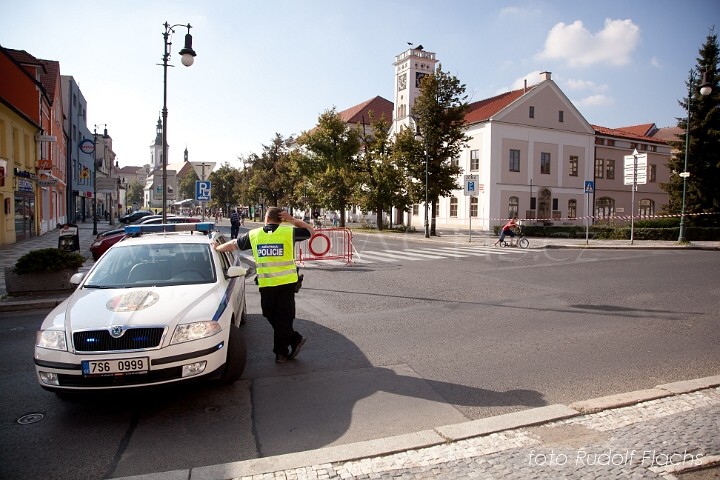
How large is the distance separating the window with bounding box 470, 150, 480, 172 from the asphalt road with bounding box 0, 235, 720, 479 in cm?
3213

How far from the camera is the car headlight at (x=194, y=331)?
4.22 meters

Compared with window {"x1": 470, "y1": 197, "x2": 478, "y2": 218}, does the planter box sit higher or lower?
lower

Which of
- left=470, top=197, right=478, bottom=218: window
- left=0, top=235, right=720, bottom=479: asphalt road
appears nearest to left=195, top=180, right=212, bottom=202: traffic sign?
left=0, top=235, right=720, bottom=479: asphalt road

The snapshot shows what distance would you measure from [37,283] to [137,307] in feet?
22.8

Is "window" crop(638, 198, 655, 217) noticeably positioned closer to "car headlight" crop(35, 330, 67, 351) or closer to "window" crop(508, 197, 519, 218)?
"window" crop(508, 197, 519, 218)

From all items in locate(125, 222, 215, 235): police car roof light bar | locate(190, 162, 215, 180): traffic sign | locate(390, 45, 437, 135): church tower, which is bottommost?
locate(125, 222, 215, 235): police car roof light bar

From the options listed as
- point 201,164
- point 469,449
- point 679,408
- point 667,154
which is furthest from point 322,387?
point 667,154

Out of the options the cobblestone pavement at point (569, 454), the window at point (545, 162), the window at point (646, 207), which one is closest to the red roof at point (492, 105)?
the window at point (545, 162)

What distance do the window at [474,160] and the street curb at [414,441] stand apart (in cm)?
3881

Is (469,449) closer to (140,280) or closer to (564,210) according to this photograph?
(140,280)

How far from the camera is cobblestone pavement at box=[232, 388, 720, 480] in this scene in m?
3.22

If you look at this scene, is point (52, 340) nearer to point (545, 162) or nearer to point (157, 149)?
point (545, 162)

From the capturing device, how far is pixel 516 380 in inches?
203

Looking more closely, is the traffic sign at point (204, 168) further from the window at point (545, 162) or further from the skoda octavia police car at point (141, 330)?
the window at point (545, 162)
